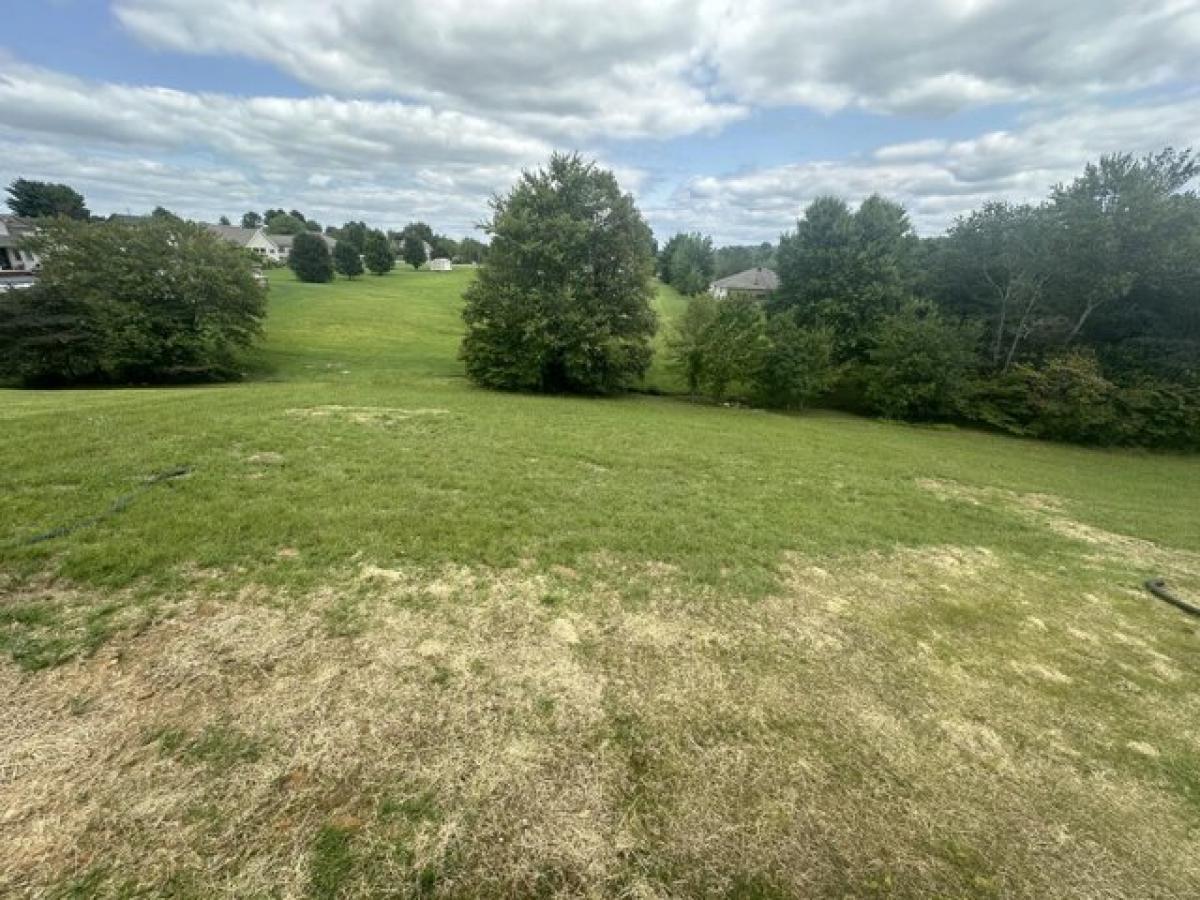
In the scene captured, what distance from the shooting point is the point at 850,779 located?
331 cm

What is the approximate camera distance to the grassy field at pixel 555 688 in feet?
8.86

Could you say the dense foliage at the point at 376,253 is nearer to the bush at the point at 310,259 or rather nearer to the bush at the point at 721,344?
the bush at the point at 310,259

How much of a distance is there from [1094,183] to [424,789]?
29.6 meters

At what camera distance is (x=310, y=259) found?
5422 cm

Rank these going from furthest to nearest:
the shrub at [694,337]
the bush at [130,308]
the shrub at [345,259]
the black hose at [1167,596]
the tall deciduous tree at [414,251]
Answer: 1. the tall deciduous tree at [414,251]
2. the shrub at [345,259]
3. the shrub at [694,337]
4. the bush at [130,308]
5. the black hose at [1167,596]

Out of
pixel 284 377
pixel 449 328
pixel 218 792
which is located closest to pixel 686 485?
pixel 218 792

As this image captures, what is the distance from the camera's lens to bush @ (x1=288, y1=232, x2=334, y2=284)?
54156mm

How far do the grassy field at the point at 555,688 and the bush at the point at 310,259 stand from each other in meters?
54.4

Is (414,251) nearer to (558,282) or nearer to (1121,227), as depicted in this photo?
(558,282)

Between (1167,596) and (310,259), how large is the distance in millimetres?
65112

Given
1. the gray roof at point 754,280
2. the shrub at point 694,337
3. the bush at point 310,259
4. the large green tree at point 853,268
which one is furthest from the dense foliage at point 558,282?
the bush at point 310,259

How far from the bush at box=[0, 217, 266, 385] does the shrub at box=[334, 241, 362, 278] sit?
3868cm

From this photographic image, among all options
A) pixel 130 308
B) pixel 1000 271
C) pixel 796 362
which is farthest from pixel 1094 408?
pixel 130 308

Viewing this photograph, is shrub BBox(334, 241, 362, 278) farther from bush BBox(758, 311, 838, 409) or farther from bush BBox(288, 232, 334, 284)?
bush BBox(758, 311, 838, 409)
